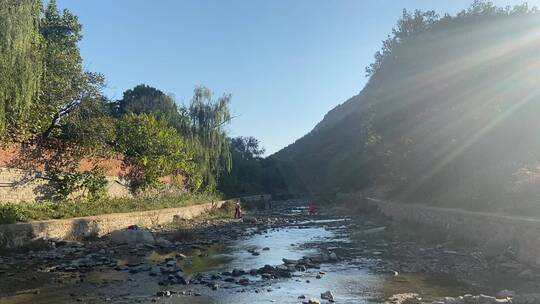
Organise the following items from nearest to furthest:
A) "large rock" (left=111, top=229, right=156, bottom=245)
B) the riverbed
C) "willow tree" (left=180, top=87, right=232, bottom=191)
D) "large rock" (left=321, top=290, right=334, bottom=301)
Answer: "large rock" (left=321, top=290, right=334, bottom=301), the riverbed, "large rock" (left=111, top=229, right=156, bottom=245), "willow tree" (left=180, top=87, right=232, bottom=191)

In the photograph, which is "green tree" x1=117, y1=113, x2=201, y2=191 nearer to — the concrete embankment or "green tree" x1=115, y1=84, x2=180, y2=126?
"green tree" x1=115, y1=84, x2=180, y2=126

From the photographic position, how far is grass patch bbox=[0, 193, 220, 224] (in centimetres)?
1883

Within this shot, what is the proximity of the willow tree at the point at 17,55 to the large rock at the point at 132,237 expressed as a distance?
23.6ft

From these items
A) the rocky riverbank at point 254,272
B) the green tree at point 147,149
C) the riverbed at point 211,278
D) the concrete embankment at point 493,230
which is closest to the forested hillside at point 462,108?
the concrete embankment at point 493,230

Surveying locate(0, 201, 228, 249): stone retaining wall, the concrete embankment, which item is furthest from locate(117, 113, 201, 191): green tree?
the concrete embankment

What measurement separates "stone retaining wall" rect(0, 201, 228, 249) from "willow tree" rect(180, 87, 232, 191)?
11.8m

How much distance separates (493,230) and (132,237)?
1457 cm

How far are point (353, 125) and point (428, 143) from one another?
10021 cm

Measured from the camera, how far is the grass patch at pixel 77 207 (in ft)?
61.8

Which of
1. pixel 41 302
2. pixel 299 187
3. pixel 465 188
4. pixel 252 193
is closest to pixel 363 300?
pixel 41 302

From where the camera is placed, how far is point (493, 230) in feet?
54.5

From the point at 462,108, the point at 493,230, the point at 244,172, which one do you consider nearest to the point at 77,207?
the point at 493,230

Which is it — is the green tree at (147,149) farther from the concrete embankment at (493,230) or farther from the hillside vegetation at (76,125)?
the concrete embankment at (493,230)

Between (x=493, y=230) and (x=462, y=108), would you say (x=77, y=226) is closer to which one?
(x=493, y=230)
